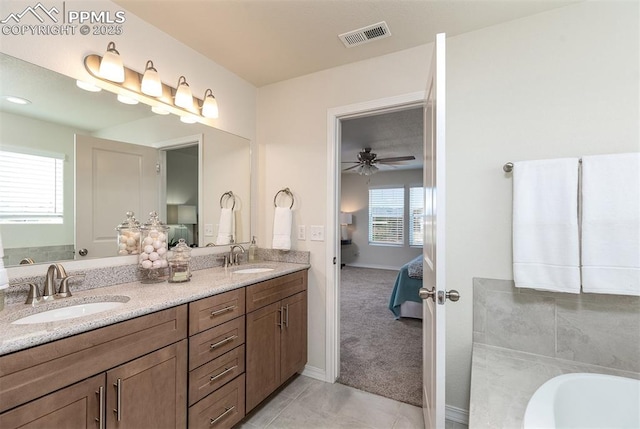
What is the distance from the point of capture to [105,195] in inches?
64.1

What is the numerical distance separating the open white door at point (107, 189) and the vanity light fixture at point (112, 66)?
13.6 inches

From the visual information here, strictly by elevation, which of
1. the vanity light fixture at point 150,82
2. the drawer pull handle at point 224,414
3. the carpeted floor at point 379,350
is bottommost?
the carpeted floor at point 379,350

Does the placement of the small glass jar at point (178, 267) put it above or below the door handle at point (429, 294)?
above

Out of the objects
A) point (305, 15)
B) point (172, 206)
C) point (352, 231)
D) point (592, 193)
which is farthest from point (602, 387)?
point (352, 231)

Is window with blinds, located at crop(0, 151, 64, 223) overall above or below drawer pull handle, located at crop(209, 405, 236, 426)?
above

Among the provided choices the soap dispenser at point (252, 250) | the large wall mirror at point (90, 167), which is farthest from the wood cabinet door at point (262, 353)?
the large wall mirror at point (90, 167)

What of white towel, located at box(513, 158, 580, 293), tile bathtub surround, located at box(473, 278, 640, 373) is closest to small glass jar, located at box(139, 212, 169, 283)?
tile bathtub surround, located at box(473, 278, 640, 373)

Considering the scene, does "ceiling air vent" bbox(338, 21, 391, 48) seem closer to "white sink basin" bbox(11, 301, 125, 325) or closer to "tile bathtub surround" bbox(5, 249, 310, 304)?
"tile bathtub surround" bbox(5, 249, 310, 304)

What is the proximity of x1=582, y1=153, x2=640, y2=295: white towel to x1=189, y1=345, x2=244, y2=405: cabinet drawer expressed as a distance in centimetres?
188

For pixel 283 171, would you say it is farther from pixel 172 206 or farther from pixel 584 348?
pixel 584 348

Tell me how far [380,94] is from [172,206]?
168cm

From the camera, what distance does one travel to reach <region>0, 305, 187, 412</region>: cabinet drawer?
0.87m

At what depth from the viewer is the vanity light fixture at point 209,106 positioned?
6.85 feet

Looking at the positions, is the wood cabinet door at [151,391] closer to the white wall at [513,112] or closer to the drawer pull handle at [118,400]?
the drawer pull handle at [118,400]
